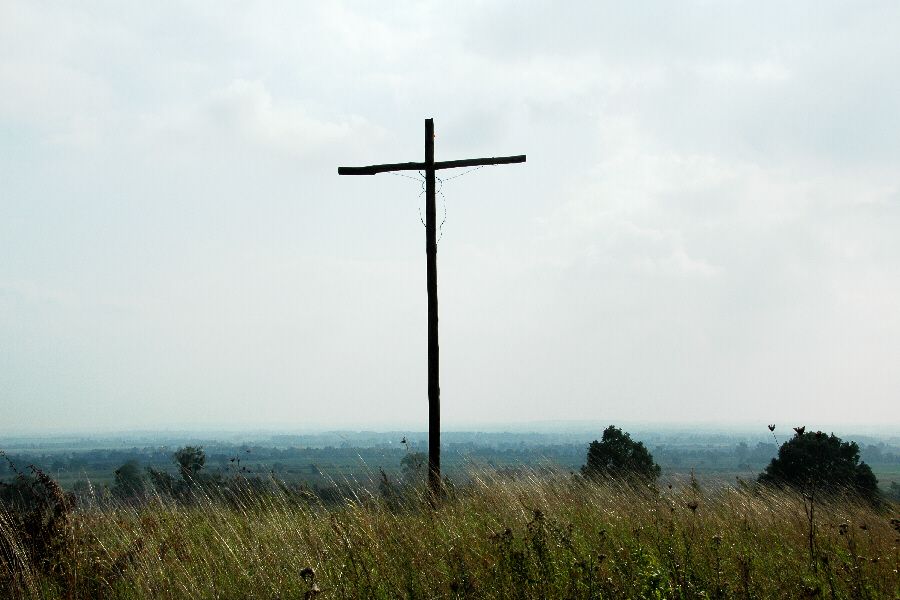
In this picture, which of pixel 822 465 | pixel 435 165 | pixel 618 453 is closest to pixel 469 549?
pixel 435 165

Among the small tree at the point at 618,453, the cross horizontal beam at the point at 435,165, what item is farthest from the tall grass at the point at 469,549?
the small tree at the point at 618,453

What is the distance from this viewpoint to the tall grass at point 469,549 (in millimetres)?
6223

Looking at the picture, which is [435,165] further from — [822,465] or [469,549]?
[822,465]

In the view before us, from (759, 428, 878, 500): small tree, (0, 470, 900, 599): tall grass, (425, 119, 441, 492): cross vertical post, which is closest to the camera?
(0, 470, 900, 599): tall grass

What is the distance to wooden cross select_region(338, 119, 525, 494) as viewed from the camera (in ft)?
39.6

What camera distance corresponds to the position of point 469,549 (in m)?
7.27

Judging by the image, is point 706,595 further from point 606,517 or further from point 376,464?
point 376,464

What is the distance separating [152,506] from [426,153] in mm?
7435

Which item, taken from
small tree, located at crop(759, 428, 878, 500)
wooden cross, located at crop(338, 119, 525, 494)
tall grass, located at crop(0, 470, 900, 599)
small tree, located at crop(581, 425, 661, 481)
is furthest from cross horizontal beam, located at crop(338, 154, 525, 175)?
small tree, located at crop(759, 428, 878, 500)

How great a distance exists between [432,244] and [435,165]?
4.67 ft

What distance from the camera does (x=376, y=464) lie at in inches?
442

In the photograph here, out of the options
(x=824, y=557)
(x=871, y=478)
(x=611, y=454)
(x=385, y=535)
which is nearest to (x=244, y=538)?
(x=385, y=535)

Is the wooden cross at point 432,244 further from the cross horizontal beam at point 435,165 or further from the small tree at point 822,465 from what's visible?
the small tree at point 822,465

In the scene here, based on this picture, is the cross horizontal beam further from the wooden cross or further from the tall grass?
the tall grass
